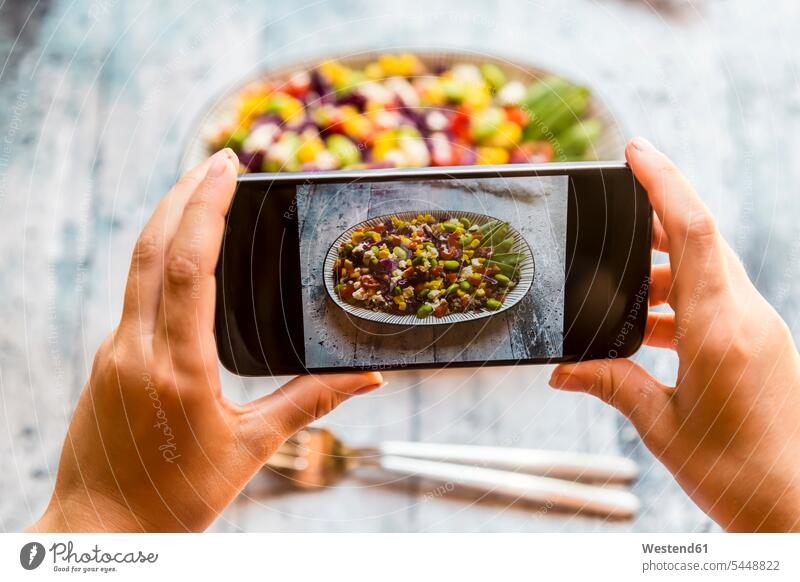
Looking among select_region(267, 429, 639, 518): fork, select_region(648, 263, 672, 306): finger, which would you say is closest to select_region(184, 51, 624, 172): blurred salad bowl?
select_region(648, 263, 672, 306): finger

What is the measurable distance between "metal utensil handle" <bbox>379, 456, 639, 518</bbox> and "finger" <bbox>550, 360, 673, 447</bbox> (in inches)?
3.5

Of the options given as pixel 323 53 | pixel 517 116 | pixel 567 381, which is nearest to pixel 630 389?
pixel 567 381

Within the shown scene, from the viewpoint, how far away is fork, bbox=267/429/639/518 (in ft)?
1.54

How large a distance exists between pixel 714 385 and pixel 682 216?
4.1 inches

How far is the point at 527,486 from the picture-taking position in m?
0.47

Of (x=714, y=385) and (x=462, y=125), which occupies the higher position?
(x=462, y=125)

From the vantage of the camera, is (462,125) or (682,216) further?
(462,125)

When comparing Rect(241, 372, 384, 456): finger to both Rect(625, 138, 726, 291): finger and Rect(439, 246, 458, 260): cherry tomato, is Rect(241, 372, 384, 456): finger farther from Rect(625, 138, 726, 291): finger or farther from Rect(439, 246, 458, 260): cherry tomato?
Rect(625, 138, 726, 291): finger

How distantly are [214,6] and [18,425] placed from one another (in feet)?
1.15
